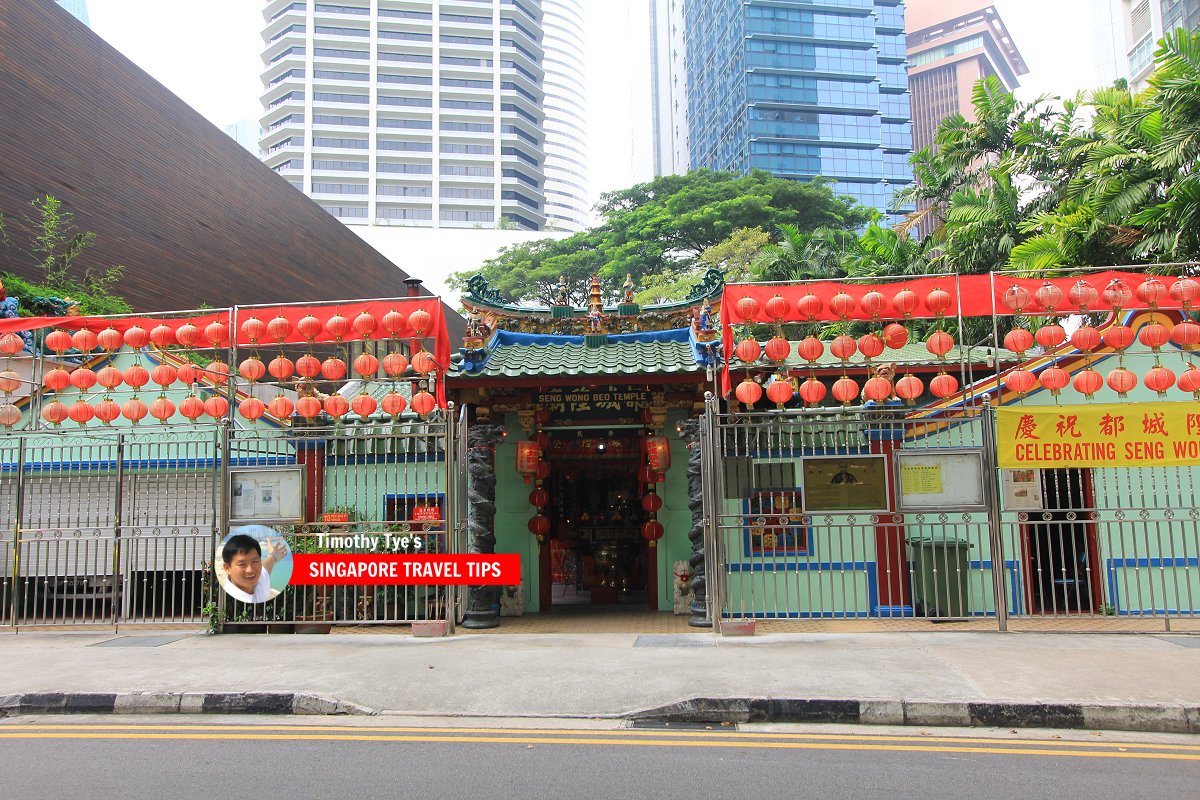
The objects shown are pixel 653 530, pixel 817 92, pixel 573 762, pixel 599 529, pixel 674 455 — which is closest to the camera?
pixel 573 762

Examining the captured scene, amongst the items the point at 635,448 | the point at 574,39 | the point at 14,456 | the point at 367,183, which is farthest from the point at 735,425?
the point at 574,39

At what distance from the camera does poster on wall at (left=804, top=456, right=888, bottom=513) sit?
963 cm

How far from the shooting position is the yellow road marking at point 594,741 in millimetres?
5566

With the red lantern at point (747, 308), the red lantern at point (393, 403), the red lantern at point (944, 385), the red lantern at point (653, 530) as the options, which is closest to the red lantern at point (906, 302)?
the red lantern at point (944, 385)

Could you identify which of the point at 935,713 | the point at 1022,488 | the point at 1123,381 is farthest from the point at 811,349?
the point at 935,713

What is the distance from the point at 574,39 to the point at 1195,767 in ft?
409

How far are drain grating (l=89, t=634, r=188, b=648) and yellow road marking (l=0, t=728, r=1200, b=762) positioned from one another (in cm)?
303

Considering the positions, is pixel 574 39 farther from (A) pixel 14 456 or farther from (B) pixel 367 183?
(A) pixel 14 456

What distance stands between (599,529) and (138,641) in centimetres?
752

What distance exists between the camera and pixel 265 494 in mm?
10164

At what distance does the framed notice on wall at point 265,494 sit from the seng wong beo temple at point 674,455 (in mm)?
30

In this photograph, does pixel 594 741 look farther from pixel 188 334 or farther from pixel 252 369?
pixel 188 334

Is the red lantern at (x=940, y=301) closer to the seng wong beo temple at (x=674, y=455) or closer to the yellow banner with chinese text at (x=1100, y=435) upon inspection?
the seng wong beo temple at (x=674, y=455)

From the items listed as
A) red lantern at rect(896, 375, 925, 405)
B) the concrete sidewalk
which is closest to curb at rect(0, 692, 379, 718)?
the concrete sidewalk
